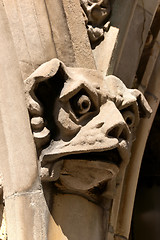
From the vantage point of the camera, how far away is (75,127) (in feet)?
7.05

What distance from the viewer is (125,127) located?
7.09ft

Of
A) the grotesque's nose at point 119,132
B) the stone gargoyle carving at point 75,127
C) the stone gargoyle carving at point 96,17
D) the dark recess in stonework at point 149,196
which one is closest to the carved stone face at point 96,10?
the stone gargoyle carving at point 96,17

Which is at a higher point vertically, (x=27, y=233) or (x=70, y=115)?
(x=70, y=115)

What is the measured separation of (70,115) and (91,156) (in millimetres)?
129

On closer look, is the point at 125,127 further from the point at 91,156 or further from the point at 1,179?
the point at 1,179

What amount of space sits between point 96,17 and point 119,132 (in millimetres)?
487

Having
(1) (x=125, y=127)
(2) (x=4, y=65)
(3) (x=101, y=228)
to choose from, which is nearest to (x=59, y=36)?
(2) (x=4, y=65)

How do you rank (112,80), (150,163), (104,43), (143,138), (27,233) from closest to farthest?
(27,233) → (112,80) → (104,43) → (143,138) → (150,163)

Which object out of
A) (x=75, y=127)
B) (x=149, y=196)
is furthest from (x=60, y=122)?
(x=149, y=196)

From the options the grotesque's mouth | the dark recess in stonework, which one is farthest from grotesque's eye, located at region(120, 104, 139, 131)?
the dark recess in stonework

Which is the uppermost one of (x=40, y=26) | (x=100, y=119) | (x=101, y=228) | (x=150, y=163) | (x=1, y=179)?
(x=40, y=26)

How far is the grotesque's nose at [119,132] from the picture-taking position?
6.97 feet

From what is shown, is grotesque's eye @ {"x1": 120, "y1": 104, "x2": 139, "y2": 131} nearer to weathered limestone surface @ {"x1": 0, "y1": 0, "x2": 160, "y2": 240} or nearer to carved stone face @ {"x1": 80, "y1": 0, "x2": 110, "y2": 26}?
weathered limestone surface @ {"x1": 0, "y1": 0, "x2": 160, "y2": 240}

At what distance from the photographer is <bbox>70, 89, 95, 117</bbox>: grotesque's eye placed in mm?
2158
